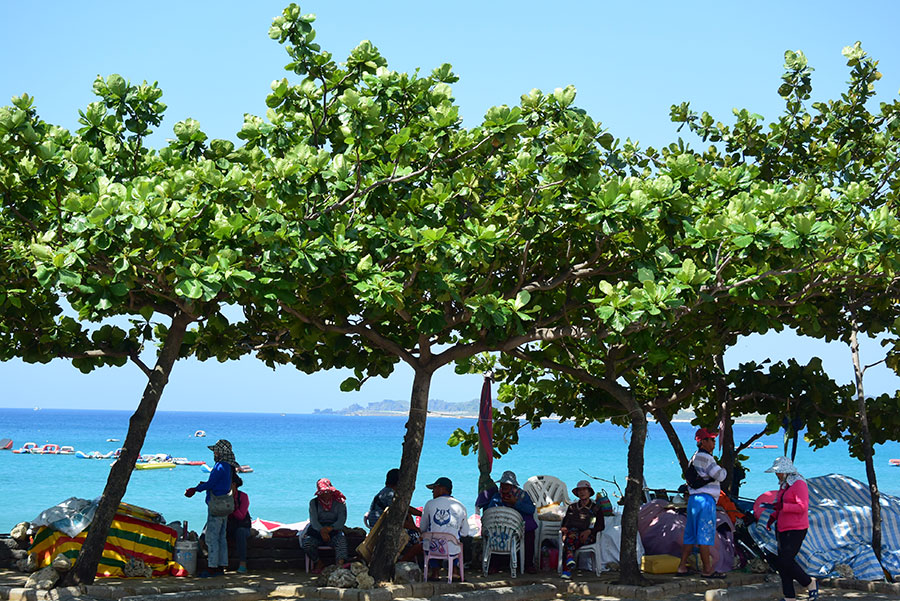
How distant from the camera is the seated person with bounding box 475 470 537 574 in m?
12.3

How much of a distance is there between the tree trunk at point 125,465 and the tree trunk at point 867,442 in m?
8.80

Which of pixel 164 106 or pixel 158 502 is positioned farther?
pixel 158 502

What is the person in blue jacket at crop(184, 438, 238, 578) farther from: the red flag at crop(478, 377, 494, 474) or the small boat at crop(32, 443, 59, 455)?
the small boat at crop(32, 443, 59, 455)

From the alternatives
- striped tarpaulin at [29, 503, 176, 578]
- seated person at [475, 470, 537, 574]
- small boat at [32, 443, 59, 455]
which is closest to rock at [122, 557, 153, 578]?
striped tarpaulin at [29, 503, 176, 578]

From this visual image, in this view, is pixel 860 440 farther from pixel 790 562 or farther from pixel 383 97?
pixel 383 97

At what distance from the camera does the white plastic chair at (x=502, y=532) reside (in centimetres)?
1204

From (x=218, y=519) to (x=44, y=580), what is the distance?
87.1 inches

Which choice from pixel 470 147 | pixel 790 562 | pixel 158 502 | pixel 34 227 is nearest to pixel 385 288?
pixel 470 147

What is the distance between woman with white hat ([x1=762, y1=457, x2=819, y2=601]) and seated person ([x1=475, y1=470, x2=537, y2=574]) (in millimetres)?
3181

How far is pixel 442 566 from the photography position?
39.0 ft

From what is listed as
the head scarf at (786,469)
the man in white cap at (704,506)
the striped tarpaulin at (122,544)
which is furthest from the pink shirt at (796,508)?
the striped tarpaulin at (122,544)

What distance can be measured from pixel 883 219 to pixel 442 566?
648 cm

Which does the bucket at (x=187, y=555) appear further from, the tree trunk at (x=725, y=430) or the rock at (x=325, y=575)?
the tree trunk at (x=725, y=430)

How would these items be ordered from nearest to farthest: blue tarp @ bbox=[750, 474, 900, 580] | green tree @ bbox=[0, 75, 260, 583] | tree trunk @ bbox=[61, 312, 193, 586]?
1. green tree @ bbox=[0, 75, 260, 583]
2. tree trunk @ bbox=[61, 312, 193, 586]
3. blue tarp @ bbox=[750, 474, 900, 580]
